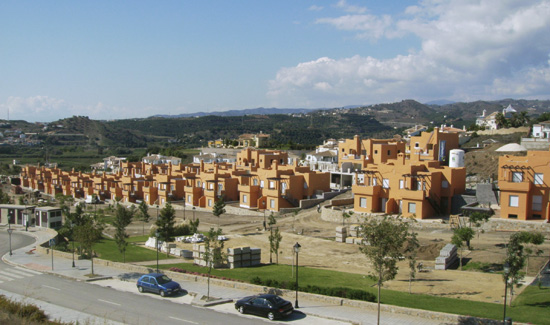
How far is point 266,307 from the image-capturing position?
55.4ft

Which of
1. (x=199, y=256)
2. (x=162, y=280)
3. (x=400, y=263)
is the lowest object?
(x=400, y=263)

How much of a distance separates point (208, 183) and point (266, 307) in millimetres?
41679

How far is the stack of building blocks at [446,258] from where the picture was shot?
26062mm

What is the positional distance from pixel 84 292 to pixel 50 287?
6.87ft

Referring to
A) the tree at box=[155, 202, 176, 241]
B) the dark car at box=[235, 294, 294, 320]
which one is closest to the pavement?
the dark car at box=[235, 294, 294, 320]

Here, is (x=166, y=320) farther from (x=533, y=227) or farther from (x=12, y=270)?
(x=533, y=227)

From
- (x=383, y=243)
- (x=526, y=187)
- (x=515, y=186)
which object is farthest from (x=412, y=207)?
(x=383, y=243)

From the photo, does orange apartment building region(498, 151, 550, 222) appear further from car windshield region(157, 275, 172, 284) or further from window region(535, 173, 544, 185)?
car windshield region(157, 275, 172, 284)

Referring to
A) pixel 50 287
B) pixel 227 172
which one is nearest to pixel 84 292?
pixel 50 287

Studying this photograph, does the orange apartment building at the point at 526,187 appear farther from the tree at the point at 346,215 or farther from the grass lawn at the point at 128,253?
the grass lawn at the point at 128,253

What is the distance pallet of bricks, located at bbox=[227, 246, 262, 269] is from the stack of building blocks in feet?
33.2

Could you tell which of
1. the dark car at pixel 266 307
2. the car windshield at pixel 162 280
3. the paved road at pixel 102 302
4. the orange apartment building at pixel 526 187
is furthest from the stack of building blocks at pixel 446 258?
the car windshield at pixel 162 280

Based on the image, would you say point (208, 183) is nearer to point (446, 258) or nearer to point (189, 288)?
point (446, 258)

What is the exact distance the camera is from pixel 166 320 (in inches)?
662
